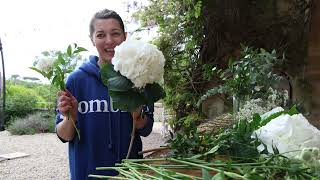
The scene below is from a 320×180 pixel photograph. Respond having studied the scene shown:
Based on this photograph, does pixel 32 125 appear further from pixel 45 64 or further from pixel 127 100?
pixel 127 100

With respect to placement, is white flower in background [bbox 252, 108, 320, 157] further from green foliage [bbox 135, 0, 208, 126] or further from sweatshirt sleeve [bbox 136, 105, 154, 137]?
green foliage [bbox 135, 0, 208, 126]

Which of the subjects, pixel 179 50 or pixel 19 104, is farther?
pixel 19 104

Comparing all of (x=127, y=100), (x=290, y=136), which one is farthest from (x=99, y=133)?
(x=290, y=136)

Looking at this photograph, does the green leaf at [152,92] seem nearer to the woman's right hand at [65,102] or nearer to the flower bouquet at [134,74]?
the flower bouquet at [134,74]

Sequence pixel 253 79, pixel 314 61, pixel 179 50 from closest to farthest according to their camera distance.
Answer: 1. pixel 253 79
2. pixel 314 61
3. pixel 179 50

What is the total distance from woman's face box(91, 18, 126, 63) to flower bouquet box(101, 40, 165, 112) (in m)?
0.41

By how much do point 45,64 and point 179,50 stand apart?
2544mm

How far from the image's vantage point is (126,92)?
896 millimetres

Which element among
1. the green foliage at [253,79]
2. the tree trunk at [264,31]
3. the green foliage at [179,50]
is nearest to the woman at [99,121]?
the green foliage at [253,79]

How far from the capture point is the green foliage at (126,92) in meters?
0.89

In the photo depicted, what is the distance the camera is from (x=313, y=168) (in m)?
0.60

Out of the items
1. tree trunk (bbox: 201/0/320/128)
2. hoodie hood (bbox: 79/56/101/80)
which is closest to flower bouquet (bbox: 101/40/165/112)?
hoodie hood (bbox: 79/56/101/80)

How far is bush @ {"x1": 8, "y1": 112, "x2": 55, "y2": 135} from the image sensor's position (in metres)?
9.97

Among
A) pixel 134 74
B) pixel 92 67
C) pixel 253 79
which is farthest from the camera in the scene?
pixel 92 67
